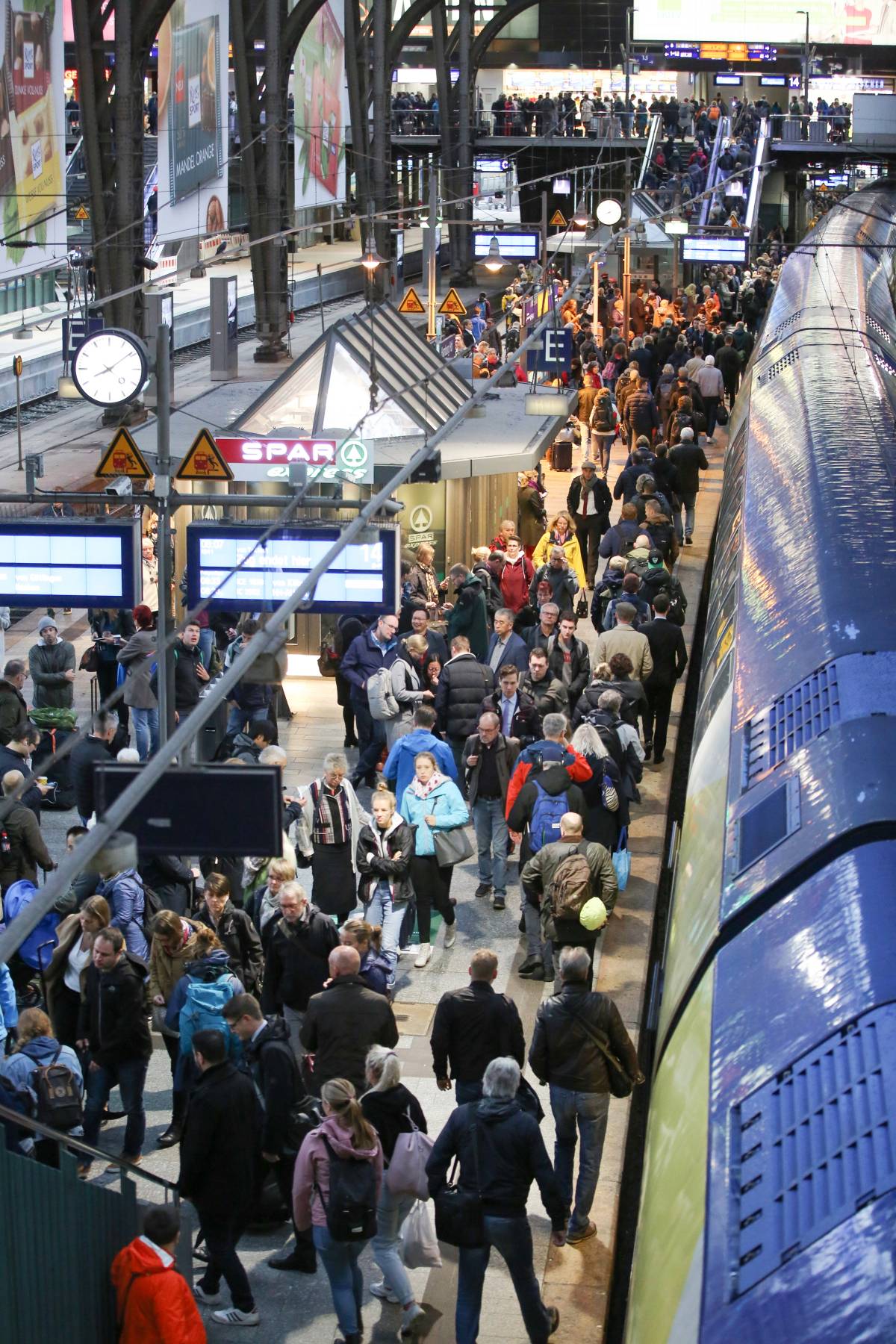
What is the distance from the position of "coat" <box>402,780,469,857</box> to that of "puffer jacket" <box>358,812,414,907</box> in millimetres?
291

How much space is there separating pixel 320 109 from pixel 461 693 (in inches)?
835

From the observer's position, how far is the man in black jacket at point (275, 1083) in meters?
8.21

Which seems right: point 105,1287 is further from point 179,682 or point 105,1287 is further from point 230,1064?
point 179,682

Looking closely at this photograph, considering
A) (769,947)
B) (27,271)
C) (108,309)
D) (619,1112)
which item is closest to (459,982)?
(619,1112)

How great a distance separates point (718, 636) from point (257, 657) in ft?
13.1

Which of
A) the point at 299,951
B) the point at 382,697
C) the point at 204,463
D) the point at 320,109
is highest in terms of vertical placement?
the point at 320,109

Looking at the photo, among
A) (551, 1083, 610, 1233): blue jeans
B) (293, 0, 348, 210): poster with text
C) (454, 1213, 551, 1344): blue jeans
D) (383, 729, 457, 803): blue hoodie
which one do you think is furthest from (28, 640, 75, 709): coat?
(293, 0, 348, 210): poster with text

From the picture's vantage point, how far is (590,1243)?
8.60 metres

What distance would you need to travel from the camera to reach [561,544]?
726 inches

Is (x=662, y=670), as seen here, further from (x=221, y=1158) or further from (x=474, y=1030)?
(x=221, y=1158)

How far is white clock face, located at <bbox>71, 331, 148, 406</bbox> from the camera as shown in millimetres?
16141

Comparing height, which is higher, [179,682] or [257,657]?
[257,657]

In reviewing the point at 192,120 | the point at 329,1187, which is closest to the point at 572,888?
the point at 329,1187

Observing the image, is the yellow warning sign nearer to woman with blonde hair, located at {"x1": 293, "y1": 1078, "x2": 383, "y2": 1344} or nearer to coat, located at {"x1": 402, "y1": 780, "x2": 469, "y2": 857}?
coat, located at {"x1": 402, "y1": 780, "x2": 469, "y2": 857}
